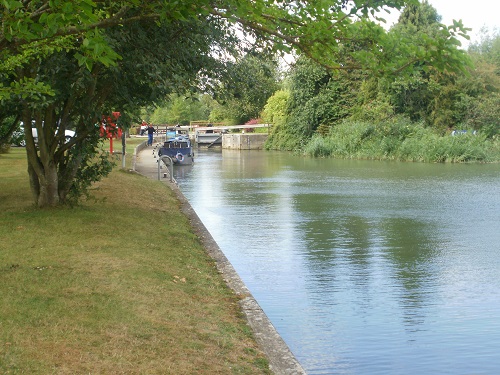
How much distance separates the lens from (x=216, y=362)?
6613 millimetres

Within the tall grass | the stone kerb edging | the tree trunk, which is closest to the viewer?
the stone kerb edging

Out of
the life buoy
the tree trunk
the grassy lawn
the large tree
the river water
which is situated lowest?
the river water

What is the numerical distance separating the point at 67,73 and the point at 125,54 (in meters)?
1.15

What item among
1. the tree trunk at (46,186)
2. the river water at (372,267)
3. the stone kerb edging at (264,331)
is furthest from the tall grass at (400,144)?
the stone kerb edging at (264,331)

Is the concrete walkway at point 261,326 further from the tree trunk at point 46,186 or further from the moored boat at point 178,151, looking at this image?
the moored boat at point 178,151

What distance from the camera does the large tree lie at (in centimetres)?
725

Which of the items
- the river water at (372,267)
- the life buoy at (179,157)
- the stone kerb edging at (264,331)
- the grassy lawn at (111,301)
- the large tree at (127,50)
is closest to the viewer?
the grassy lawn at (111,301)

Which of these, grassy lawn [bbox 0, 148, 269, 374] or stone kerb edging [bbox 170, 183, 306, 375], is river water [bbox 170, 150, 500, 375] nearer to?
stone kerb edging [bbox 170, 183, 306, 375]

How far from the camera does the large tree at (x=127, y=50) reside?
7246 millimetres

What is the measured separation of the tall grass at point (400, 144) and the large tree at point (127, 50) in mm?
29900

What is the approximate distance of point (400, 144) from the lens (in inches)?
1800

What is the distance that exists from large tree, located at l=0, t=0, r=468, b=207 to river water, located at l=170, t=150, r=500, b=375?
3317 mm

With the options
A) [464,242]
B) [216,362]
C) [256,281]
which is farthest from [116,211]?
[216,362]

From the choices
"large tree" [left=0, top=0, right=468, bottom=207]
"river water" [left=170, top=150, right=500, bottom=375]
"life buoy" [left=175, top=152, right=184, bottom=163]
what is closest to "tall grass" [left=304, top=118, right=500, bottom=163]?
"life buoy" [left=175, top=152, right=184, bottom=163]
